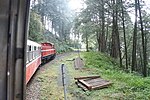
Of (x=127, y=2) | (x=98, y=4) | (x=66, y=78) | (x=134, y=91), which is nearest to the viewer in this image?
(x=66, y=78)

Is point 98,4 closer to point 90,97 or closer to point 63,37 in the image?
point 90,97

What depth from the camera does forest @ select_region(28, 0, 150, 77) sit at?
17531mm

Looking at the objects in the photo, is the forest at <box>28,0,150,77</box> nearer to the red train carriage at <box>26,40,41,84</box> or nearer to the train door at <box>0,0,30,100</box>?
the red train carriage at <box>26,40,41,84</box>

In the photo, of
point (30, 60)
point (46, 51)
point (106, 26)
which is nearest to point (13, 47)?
point (30, 60)

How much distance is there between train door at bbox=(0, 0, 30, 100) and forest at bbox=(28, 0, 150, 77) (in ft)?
43.6

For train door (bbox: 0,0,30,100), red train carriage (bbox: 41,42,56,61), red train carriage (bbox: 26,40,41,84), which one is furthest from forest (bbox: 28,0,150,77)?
train door (bbox: 0,0,30,100)

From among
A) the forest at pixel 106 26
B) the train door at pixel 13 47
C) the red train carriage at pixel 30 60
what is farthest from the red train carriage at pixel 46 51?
the train door at pixel 13 47

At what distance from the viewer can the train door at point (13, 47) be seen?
133cm

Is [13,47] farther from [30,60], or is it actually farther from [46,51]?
[46,51]

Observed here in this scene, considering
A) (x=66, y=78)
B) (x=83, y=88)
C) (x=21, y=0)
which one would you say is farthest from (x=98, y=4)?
(x=21, y=0)

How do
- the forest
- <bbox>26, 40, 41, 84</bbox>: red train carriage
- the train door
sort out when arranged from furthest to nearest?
the forest → <bbox>26, 40, 41, 84</bbox>: red train carriage → the train door

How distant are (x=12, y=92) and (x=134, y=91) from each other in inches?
290

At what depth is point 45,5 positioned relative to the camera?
124 ft

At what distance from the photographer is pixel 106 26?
1054 inches
